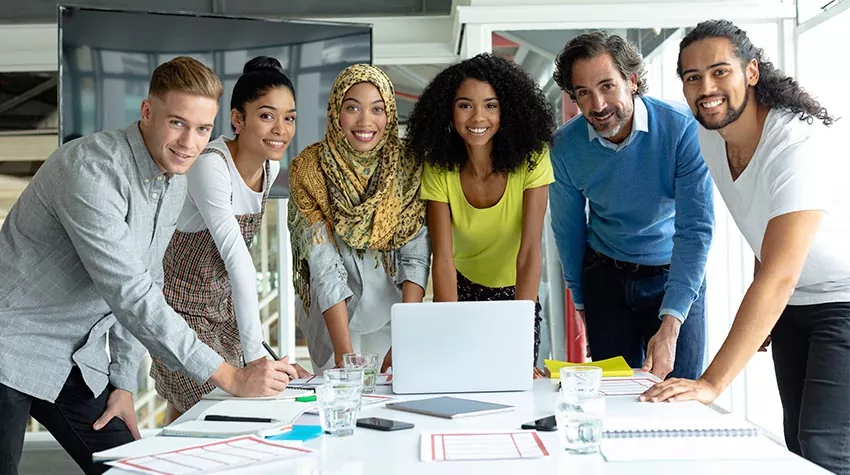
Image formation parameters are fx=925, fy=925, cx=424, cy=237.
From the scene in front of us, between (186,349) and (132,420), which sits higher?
(186,349)

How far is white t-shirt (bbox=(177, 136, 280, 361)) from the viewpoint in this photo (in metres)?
2.38

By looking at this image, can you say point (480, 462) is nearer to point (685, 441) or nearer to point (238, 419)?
point (685, 441)

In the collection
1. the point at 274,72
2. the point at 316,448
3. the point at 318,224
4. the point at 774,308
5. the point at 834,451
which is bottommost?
the point at 834,451

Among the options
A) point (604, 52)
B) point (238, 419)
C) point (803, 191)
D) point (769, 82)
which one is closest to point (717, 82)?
point (769, 82)

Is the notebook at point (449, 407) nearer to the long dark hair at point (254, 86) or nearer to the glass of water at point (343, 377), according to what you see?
the glass of water at point (343, 377)

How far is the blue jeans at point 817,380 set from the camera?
1.98 meters

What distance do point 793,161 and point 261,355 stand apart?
1.35m

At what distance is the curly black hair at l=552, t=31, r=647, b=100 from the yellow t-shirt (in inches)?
11.0

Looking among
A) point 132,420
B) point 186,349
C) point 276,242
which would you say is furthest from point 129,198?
point 276,242

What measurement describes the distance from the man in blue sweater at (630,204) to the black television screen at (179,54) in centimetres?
180

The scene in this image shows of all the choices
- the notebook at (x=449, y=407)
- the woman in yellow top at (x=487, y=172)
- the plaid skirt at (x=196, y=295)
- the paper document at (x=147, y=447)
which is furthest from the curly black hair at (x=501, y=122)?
the paper document at (x=147, y=447)

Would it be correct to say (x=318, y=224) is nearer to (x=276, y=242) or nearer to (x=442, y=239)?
(x=442, y=239)

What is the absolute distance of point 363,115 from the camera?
8.61ft

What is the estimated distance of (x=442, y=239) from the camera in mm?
2645
